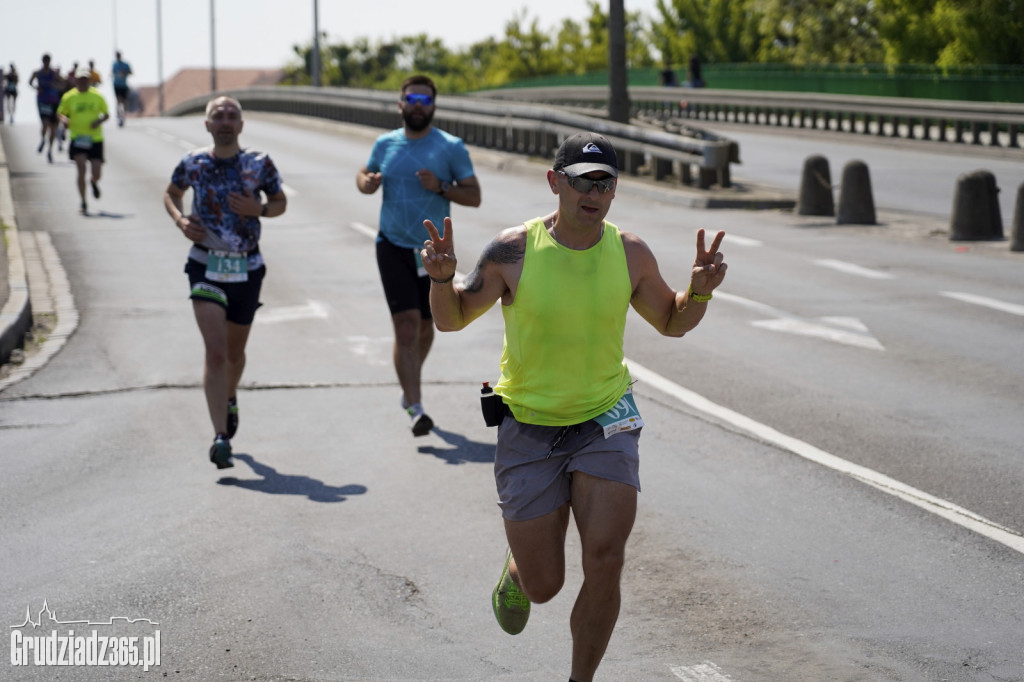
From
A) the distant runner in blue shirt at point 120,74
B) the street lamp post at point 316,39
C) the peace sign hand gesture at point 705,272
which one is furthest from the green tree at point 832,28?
the peace sign hand gesture at point 705,272

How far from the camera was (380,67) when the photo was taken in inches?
4811

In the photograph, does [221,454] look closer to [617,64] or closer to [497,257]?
[497,257]

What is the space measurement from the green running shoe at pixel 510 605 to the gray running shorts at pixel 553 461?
32 cm

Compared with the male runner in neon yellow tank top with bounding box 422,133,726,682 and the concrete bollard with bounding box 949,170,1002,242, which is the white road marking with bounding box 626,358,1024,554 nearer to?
the male runner in neon yellow tank top with bounding box 422,133,726,682

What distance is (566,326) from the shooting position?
504 cm

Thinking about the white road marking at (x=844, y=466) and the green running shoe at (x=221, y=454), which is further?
the green running shoe at (x=221, y=454)

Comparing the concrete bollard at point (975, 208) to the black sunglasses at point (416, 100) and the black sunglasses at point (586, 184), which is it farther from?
the black sunglasses at point (586, 184)

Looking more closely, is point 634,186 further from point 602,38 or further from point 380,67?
point 380,67

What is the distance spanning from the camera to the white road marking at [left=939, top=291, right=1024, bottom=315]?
13.2 metres

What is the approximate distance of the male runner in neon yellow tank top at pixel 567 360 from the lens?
495cm

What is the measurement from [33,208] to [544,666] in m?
18.3

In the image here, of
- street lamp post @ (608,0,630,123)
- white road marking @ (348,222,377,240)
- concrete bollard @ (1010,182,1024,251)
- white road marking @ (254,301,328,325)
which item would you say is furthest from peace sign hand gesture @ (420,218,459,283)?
street lamp post @ (608,0,630,123)

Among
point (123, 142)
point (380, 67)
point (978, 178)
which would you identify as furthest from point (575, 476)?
point (380, 67)

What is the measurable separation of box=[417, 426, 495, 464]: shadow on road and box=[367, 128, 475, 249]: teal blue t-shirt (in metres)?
1.27
